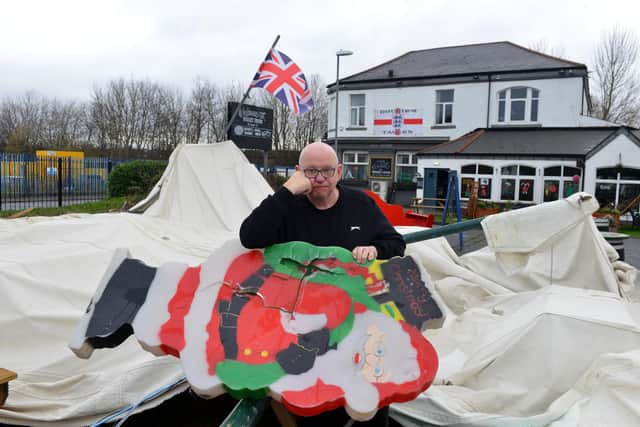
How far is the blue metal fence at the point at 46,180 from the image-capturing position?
15.0 meters

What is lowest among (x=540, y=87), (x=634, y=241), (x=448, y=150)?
(x=634, y=241)

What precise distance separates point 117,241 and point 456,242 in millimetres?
7823

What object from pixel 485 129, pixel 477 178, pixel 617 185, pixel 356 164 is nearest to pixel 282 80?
pixel 477 178

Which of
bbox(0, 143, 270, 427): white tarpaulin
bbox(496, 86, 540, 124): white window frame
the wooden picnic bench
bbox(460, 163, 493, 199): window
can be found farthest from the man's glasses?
bbox(496, 86, 540, 124): white window frame

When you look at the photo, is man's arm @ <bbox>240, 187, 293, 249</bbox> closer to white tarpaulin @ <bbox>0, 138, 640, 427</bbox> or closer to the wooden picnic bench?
white tarpaulin @ <bbox>0, 138, 640, 427</bbox>

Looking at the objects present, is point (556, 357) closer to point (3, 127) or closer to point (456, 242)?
point (456, 242)

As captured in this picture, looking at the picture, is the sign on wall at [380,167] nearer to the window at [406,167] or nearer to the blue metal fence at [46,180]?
the window at [406,167]

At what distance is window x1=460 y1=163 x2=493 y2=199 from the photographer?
18.2 m

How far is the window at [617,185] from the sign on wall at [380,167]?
931 cm

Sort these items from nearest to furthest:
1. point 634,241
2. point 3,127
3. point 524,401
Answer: point 524,401, point 634,241, point 3,127

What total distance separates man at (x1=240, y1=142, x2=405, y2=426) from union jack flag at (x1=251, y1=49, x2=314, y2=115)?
27.9 ft

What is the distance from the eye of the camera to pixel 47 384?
9.37 feet

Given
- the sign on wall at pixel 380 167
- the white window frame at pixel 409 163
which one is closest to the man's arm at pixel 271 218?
the white window frame at pixel 409 163

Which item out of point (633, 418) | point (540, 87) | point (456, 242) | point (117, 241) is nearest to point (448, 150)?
point (540, 87)
